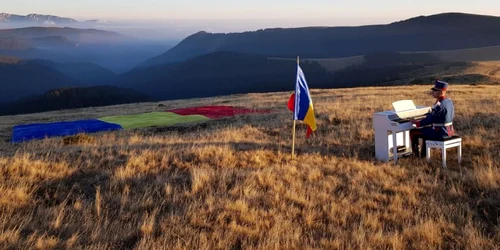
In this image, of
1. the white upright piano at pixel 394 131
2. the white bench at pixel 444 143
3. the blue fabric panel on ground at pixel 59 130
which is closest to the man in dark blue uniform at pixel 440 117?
the white bench at pixel 444 143

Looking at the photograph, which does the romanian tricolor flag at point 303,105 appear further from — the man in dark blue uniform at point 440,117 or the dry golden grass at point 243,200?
the man in dark blue uniform at point 440,117

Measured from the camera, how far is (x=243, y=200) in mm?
6164

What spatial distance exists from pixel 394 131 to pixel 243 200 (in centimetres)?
448

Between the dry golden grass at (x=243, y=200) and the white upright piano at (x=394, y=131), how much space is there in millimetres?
374

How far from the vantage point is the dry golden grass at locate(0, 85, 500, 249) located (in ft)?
16.4

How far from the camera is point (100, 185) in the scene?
6.74 meters

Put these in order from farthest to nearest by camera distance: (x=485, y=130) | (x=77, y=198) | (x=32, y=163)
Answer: (x=485, y=130), (x=32, y=163), (x=77, y=198)

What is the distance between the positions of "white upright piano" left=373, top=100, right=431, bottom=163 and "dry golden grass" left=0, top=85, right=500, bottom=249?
1.23 feet

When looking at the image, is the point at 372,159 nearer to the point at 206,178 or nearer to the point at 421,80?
the point at 206,178

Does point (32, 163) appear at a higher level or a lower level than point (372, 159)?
higher

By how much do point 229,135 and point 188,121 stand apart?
6788mm

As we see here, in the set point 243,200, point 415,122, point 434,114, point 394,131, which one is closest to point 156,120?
point 394,131

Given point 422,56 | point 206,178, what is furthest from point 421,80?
point 422,56

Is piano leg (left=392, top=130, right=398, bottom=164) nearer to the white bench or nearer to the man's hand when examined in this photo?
the man's hand
